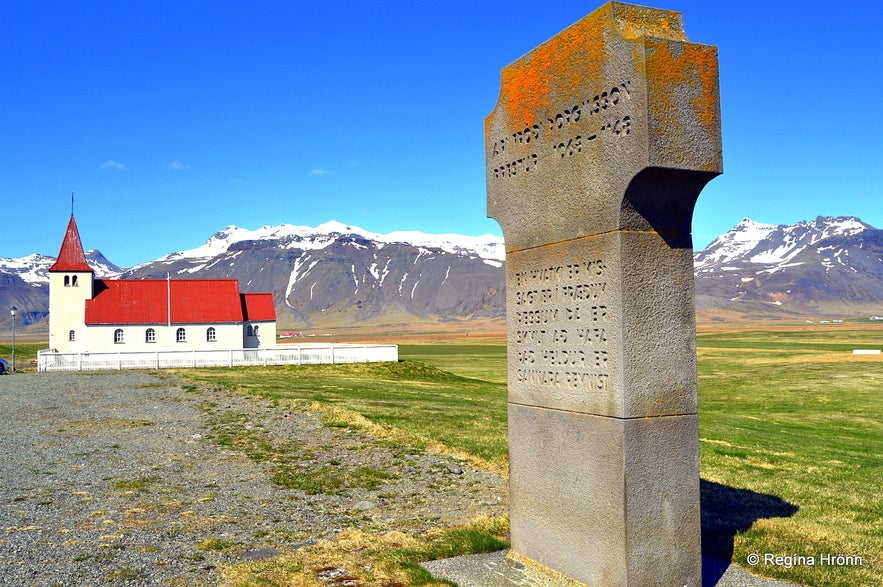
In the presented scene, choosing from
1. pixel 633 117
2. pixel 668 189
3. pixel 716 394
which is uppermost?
pixel 633 117

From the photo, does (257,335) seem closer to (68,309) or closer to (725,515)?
(68,309)

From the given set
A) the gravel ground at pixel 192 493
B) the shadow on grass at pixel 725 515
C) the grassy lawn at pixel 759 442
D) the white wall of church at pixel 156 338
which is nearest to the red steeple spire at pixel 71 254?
the white wall of church at pixel 156 338

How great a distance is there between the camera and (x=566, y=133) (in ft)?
21.5

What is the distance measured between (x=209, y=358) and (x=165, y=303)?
16.2 m

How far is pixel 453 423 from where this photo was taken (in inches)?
663

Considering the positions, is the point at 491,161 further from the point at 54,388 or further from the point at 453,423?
the point at 54,388

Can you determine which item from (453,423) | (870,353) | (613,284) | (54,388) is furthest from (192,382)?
(870,353)

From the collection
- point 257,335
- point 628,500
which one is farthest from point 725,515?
point 257,335

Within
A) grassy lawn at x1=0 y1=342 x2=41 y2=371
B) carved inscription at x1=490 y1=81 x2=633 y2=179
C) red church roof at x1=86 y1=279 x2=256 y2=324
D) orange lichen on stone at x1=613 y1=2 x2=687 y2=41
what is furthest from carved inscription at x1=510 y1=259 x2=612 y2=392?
red church roof at x1=86 y1=279 x2=256 y2=324

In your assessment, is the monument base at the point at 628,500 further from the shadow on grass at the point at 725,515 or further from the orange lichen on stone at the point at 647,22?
the orange lichen on stone at the point at 647,22

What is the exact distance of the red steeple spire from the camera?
56.0 meters

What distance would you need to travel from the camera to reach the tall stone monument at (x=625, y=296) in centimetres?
581

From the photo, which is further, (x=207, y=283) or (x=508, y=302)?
(x=207, y=283)

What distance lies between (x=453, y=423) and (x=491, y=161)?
9.97 m
